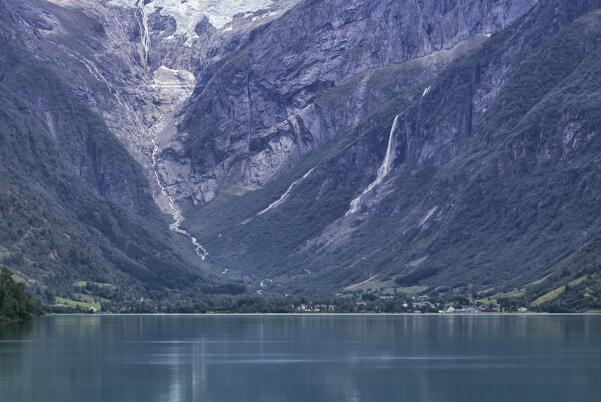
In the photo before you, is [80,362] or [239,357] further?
[239,357]

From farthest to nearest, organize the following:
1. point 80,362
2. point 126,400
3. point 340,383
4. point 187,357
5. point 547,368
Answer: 1. point 187,357
2. point 80,362
3. point 547,368
4. point 340,383
5. point 126,400

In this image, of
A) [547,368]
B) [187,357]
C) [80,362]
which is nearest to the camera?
[547,368]

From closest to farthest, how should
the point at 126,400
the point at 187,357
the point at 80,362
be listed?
the point at 126,400 < the point at 80,362 < the point at 187,357

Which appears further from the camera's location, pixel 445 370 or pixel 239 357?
pixel 239 357

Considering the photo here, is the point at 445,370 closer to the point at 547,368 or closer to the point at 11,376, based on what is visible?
the point at 547,368

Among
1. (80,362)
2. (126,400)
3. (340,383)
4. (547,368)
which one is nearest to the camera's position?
(126,400)

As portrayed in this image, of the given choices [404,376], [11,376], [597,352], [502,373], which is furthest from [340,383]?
[597,352]

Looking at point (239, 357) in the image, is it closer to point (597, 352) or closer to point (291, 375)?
point (291, 375)

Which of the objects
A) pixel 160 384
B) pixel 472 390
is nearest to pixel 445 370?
pixel 472 390
